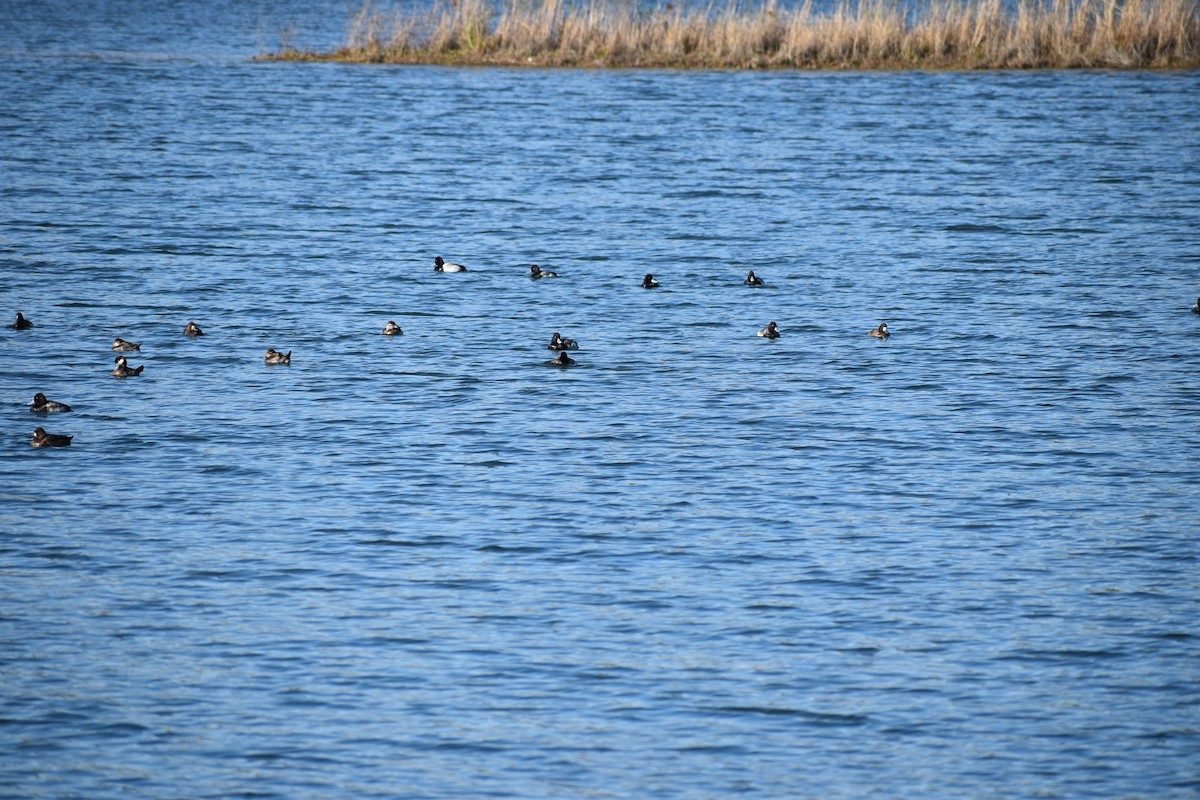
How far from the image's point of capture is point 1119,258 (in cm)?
3084

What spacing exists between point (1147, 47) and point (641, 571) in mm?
42044

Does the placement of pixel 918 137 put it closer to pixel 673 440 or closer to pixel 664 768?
pixel 673 440

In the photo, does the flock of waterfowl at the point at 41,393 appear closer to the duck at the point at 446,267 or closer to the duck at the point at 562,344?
the duck at the point at 562,344

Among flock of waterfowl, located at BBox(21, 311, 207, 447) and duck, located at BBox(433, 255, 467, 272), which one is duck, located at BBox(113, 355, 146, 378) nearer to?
flock of waterfowl, located at BBox(21, 311, 207, 447)

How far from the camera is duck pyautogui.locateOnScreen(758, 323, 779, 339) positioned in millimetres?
24750

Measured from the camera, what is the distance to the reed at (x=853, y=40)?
5103 cm

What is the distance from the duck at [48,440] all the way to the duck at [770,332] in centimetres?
1086

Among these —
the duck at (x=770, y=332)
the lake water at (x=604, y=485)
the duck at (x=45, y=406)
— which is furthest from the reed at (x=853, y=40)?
the duck at (x=45, y=406)

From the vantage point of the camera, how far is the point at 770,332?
81.6 feet

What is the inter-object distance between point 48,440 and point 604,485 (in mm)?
6870

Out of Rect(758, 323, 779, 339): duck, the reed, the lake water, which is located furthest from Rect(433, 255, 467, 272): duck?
the reed

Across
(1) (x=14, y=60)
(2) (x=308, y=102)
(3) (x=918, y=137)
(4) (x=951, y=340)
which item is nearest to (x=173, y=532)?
(4) (x=951, y=340)

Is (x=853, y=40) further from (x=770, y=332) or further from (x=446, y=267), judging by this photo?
(x=770, y=332)

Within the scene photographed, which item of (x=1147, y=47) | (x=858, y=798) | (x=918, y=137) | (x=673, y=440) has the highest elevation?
(x=1147, y=47)
